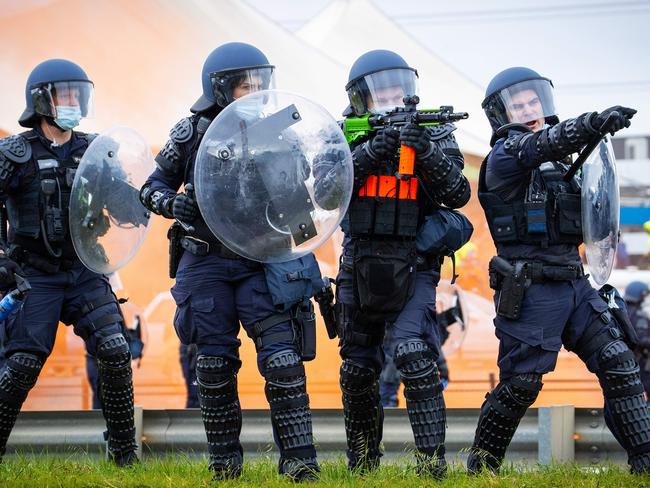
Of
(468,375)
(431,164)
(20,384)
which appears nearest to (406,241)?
(431,164)

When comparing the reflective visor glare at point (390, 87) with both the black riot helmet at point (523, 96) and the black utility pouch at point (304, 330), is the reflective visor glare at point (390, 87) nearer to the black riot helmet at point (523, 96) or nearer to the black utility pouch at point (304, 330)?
the black riot helmet at point (523, 96)

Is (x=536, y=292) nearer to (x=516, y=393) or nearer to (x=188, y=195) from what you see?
(x=516, y=393)

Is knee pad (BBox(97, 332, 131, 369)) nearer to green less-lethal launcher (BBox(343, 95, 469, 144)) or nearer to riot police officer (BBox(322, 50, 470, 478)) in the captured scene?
riot police officer (BBox(322, 50, 470, 478))

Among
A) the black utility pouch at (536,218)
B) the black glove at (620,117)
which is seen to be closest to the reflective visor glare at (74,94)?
the black utility pouch at (536,218)

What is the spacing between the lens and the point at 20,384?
5.93 m

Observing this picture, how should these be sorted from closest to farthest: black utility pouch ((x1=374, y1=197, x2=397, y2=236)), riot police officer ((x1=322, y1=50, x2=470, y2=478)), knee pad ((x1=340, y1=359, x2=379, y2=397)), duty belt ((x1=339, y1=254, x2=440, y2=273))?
riot police officer ((x1=322, y1=50, x2=470, y2=478)) < black utility pouch ((x1=374, y1=197, x2=397, y2=236)) < duty belt ((x1=339, y1=254, x2=440, y2=273)) < knee pad ((x1=340, y1=359, x2=379, y2=397))

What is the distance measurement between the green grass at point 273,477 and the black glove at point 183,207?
3.69 feet

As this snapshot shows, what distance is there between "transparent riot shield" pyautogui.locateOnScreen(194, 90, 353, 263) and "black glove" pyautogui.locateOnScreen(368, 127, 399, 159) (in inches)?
7.0

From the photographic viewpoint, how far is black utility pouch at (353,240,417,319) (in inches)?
214

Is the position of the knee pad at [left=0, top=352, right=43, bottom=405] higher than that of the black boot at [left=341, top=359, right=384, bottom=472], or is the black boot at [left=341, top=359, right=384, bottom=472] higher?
the knee pad at [left=0, top=352, right=43, bottom=405]

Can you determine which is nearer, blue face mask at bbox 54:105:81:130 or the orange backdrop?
blue face mask at bbox 54:105:81:130

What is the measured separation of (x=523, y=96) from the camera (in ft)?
18.3

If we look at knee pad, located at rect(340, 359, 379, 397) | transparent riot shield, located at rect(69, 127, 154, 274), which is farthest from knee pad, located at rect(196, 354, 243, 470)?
transparent riot shield, located at rect(69, 127, 154, 274)

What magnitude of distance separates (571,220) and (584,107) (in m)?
3.58
